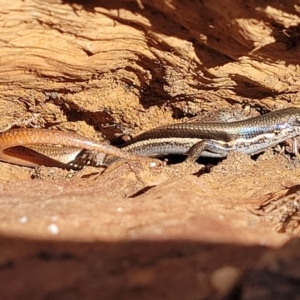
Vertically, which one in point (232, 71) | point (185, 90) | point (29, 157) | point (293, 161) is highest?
point (232, 71)

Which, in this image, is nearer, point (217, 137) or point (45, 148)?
point (217, 137)

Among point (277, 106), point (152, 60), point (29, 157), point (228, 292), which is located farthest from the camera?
point (29, 157)

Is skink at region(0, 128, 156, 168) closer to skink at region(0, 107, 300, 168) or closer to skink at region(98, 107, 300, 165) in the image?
skink at region(0, 107, 300, 168)

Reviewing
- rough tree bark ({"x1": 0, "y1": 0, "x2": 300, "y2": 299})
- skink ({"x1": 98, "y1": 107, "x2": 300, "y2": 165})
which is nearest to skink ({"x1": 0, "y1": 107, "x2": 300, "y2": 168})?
skink ({"x1": 98, "y1": 107, "x2": 300, "y2": 165})

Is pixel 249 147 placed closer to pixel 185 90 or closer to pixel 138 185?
pixel 185 90

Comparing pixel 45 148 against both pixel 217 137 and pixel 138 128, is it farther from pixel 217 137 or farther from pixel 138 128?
pixel 217 137

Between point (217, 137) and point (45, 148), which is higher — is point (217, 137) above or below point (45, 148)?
above

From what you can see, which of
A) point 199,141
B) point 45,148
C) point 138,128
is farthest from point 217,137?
point 45,148

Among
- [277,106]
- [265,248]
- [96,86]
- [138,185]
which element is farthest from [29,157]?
[265,248]
